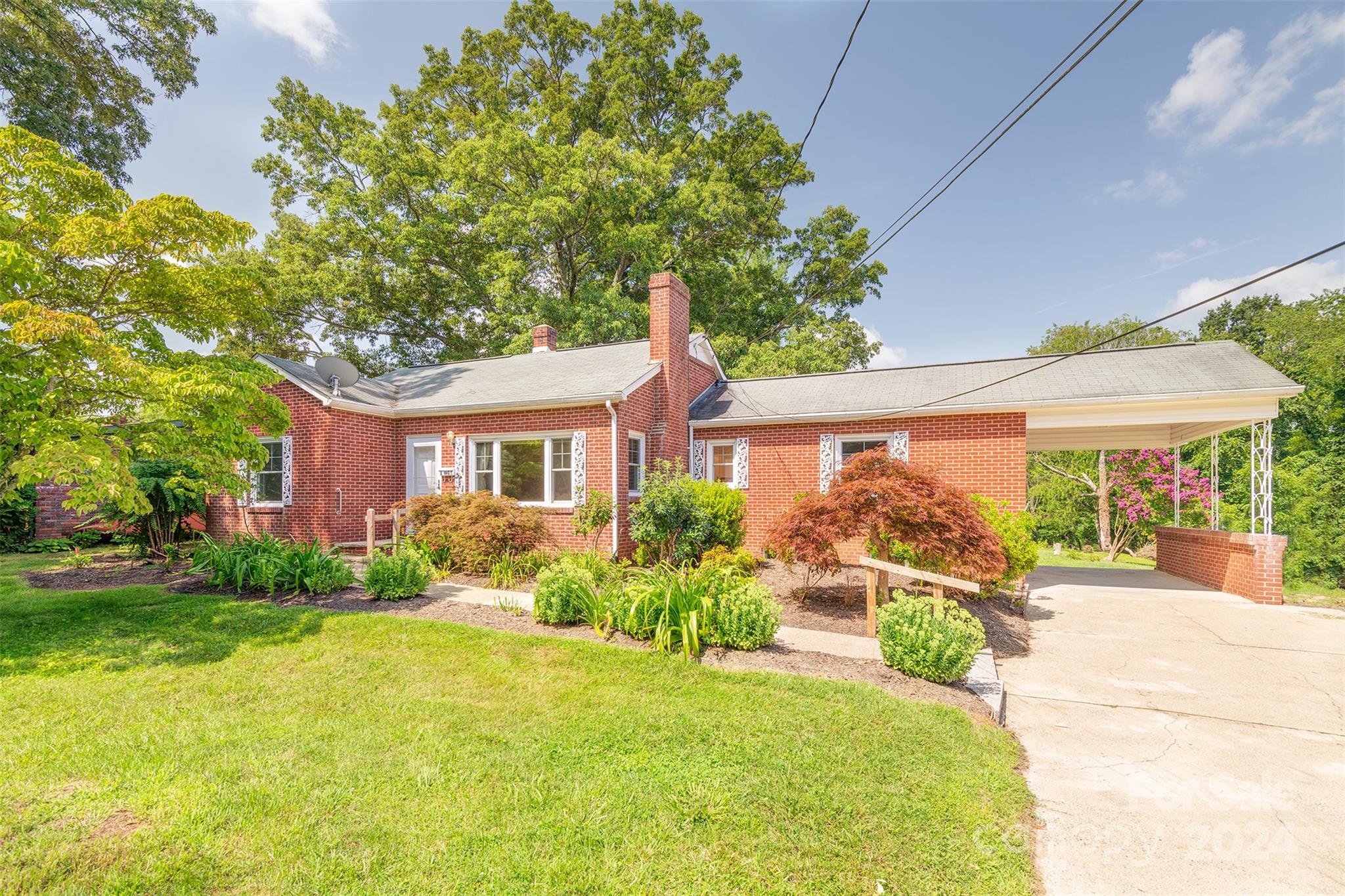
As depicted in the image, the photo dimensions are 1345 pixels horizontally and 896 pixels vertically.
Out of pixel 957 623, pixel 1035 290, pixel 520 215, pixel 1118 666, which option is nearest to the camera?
pixel 957 623

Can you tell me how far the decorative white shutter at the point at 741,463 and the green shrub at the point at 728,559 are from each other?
260cm

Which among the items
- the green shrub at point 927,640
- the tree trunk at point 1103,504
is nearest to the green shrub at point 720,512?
the green shrub at point 927,640

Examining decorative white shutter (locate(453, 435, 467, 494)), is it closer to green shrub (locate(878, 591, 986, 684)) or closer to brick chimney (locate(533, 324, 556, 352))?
brick chimney (locate(533, 324, 556, 352))

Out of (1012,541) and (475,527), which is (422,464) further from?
(1012,541)

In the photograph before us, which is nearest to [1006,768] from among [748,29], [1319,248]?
[1319,248]

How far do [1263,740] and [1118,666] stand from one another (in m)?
1.79

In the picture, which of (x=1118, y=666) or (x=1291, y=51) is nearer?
(x=1291, y=51)

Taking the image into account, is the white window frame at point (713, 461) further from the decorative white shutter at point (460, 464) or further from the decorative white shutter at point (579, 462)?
the decorative white shutter at point (460, 464)

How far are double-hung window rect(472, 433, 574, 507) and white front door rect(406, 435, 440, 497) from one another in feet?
3.67

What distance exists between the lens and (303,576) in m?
7.73

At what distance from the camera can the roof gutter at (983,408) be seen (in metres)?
9.30

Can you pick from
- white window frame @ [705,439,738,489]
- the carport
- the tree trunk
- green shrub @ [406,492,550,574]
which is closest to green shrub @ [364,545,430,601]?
green shrub @ [406,492,550,574]

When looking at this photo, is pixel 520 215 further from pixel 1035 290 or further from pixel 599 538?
pixel 1035 290

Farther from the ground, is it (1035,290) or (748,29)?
(748,29)
